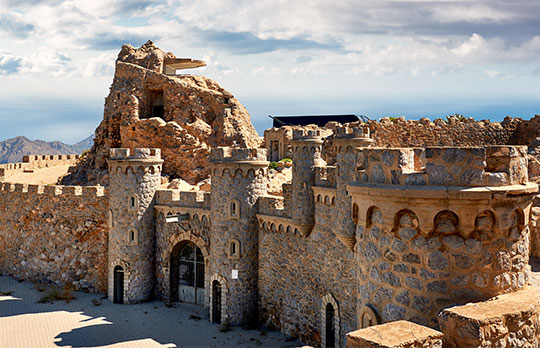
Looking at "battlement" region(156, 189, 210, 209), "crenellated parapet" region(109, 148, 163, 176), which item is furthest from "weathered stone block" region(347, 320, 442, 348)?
"crenellated parapet" region(109, 148, 163, 176)

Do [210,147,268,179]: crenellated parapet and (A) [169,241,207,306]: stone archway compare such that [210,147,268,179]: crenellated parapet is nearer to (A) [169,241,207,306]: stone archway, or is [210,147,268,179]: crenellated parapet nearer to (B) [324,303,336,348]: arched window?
(A) [169,241,207,306]: stone archway

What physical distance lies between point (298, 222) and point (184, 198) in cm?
676

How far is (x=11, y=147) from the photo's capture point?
147 m

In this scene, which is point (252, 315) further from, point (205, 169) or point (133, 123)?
point (133, 123)

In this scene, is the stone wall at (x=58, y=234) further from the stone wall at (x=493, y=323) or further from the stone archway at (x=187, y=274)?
the stone wall at (x=493, y=323)

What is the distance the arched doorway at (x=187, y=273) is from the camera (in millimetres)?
22953

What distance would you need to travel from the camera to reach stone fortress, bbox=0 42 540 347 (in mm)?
5605

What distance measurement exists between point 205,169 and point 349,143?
13.3 metres

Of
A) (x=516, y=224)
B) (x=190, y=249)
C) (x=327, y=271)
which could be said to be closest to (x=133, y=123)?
(x=190, y=249)

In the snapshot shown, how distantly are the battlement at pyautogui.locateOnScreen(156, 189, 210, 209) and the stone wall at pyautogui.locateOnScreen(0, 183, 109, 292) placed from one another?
3145 millimetres

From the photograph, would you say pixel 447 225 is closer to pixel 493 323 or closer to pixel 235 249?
pixel 493 323

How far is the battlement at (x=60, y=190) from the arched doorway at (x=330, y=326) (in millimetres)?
12948

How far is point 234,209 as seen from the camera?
66.5 ft

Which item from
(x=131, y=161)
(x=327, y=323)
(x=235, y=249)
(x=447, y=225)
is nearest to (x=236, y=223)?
(x=235, y=249)
